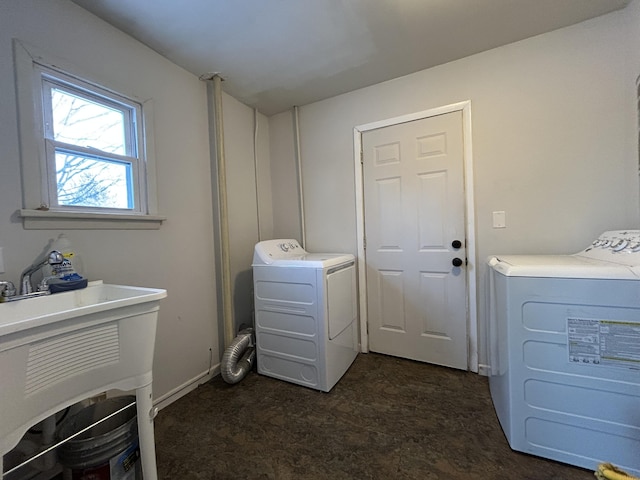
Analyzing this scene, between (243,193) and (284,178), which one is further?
(284,178)

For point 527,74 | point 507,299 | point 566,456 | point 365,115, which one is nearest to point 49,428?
point 507,299

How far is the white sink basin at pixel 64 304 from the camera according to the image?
76 centimetres

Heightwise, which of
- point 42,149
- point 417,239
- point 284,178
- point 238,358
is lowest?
point 238,358

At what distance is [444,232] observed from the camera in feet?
6.95

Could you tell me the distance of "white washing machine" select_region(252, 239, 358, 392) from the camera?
185 cm

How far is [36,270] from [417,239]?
238cm

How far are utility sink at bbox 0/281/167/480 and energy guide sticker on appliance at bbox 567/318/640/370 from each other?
1791 mm

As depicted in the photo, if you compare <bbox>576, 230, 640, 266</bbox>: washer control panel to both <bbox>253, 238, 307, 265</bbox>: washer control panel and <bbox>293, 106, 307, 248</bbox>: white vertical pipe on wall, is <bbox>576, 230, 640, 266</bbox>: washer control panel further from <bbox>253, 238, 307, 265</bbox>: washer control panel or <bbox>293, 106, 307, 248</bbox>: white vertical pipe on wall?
<bbox>293, 106, 307, 248</bbox>: white vertical pipe on wall

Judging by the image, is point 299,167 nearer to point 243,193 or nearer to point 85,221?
point 243,193

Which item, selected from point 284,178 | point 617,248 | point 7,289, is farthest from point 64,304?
point 617,248

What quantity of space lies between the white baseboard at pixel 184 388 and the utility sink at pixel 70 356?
0.80 m

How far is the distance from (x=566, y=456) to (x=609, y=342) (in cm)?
58

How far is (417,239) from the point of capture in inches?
87.4

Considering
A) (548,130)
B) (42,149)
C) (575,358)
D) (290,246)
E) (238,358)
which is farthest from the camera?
(290,246)
